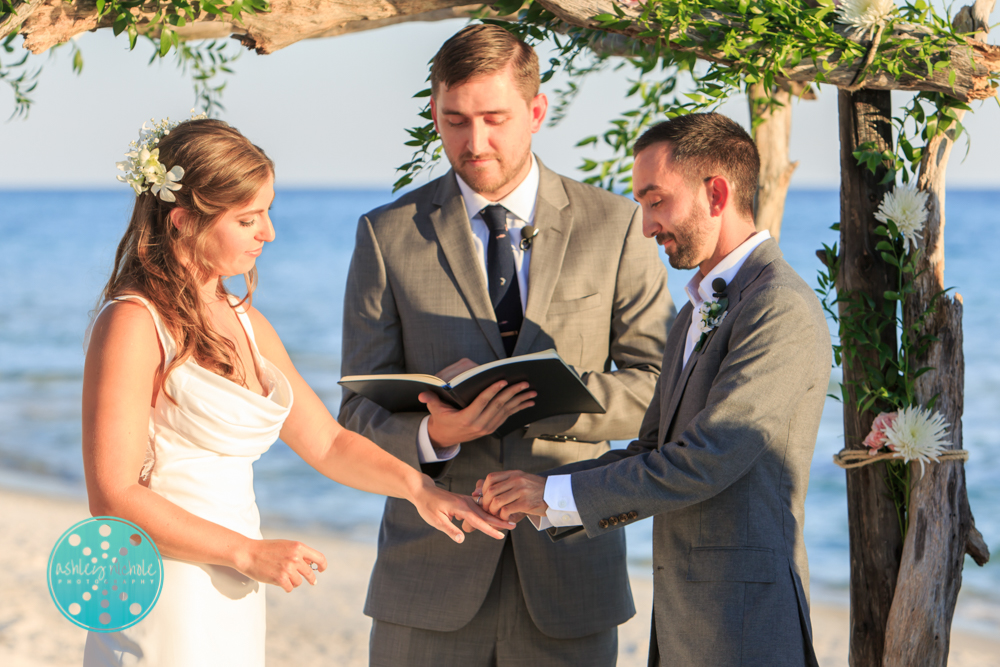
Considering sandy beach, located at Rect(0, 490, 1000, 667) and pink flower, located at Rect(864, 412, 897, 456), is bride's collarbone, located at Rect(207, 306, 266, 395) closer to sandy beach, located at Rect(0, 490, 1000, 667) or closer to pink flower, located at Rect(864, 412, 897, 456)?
pink flower, located at Rect(864, 412, 897, 456)

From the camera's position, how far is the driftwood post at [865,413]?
2.77 metres

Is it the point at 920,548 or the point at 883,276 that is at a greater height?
the point at 883,276

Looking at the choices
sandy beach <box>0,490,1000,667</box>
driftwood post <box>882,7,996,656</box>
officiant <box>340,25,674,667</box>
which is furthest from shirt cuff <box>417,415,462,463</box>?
sandy beach <box>0,490,1000,667</box>

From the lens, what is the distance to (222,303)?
229 centimetres

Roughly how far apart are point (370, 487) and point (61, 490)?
7.65m

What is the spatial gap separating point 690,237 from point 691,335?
0.82ft

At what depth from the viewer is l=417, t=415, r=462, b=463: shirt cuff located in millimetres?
2549

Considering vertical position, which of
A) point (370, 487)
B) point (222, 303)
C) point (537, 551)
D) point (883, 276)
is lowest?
point (537, 551)

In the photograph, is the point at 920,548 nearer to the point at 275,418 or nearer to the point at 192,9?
the point at 275,418

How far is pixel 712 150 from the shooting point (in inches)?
88.9

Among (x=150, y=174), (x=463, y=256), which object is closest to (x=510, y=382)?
(x=463, y=256)

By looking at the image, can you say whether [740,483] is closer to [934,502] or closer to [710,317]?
[710,317]

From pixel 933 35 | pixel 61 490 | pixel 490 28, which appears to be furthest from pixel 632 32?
pixel 61 490

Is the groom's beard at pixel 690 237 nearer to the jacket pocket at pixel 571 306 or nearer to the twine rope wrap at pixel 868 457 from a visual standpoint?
the jacket pocket at pixel 571 306
